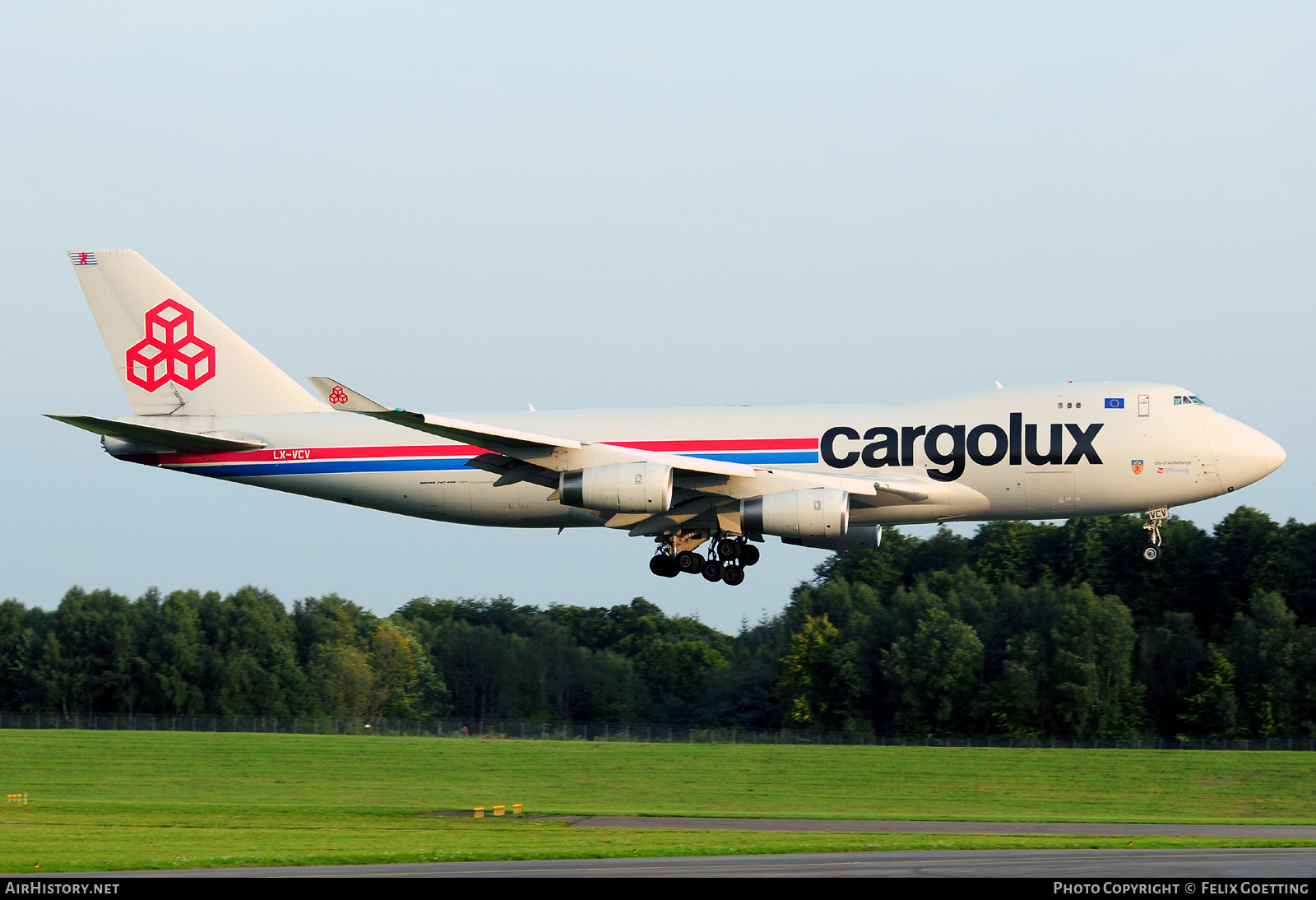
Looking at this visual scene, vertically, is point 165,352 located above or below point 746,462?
above

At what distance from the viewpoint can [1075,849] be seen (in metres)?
33.2

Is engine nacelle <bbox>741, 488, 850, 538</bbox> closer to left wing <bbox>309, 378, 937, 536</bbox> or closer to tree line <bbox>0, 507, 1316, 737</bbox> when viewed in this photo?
left wing <bbox>309, 378, 937, 536</bbox>

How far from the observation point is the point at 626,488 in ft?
130

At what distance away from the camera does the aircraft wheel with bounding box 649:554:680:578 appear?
44500 millimetres

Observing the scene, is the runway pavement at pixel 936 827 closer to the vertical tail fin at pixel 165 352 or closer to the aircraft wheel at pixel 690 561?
the aircraft wheel at pixel 690 561

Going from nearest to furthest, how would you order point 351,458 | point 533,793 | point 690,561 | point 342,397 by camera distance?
point 342,397, point 690,561, point 351,458, point 533,793

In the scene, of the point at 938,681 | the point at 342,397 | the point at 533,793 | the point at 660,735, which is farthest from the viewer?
the point at 938,681

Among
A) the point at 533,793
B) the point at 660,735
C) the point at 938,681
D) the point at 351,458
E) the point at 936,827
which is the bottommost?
the point at 533,793

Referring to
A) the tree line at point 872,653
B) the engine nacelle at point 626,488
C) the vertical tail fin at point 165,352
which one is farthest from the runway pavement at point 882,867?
the tree line at point 872,653

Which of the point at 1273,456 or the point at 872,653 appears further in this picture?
the point at 872,653

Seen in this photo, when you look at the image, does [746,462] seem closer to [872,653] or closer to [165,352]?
[165,352]

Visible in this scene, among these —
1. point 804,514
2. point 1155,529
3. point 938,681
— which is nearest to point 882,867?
point 804,514

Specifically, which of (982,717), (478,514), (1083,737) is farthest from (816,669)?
(478,514)

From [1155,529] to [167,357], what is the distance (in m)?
31.5
